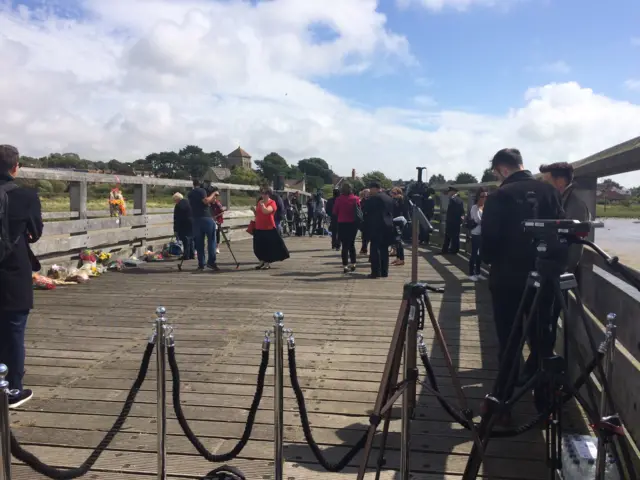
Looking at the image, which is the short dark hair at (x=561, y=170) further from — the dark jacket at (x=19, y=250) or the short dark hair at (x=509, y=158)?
the dark jacket at (x=19, y=250)

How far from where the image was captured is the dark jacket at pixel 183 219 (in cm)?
1182

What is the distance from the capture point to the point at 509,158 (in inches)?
163

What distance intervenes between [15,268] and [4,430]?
7.11 feet

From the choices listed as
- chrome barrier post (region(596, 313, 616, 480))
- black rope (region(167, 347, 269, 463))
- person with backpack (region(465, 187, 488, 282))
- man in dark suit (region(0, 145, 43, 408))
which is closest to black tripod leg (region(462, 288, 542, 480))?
chrome barrier post (region(596, 313, 616, 480))

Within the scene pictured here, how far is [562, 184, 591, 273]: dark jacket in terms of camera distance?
4.29m

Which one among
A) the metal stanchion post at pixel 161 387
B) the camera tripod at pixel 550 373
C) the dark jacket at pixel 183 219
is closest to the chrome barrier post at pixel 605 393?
the camera tripod at pixel 550 373

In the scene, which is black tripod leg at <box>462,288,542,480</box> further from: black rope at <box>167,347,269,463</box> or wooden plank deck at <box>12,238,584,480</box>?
black rope at <box>167,347,269,463</box>

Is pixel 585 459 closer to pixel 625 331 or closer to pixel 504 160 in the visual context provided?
pixel 625 331

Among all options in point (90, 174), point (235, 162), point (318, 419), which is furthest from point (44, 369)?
point (235, 162)

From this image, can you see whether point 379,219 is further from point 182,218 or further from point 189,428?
point 189,428

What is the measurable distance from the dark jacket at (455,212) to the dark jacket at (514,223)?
377 inches

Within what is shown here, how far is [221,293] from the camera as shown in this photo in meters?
8.62

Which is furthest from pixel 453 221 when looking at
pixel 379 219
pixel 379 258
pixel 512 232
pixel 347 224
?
pixel 512 232

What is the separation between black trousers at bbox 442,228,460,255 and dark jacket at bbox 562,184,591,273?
371 inches
